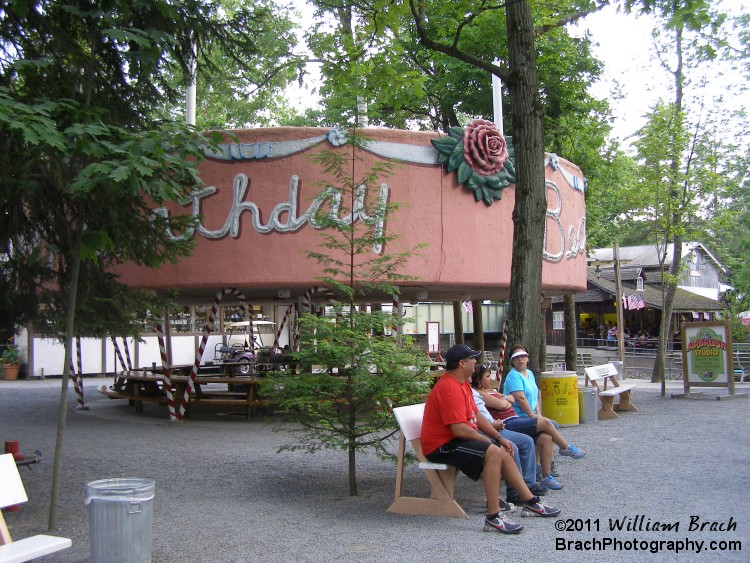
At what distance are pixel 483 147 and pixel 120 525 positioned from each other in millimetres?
11830

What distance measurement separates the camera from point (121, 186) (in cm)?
635

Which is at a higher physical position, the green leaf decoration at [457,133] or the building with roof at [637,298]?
the green leaf decoration at [457,133]

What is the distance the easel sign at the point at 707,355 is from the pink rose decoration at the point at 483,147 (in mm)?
6535

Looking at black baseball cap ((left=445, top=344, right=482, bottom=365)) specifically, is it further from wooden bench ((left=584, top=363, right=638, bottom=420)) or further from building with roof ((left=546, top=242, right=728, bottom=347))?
building with roof ((left=546, top=242, right=728, bottom=347))

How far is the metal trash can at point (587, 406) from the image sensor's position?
1445 centimetres

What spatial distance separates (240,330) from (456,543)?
100 ft

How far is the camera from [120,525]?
546cm

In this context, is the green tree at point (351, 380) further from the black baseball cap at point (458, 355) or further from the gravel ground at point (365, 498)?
the black baseball cap at point (458, 355)

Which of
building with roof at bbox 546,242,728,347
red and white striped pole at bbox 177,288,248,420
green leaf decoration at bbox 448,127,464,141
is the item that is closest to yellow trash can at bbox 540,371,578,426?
green leaf decoration at bbox 448,127,464,141

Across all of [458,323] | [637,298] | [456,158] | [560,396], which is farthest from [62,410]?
[637,298]

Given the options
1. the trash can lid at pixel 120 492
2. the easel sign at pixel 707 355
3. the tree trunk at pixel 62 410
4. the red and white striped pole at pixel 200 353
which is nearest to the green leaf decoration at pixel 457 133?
the red and white striped pole at pixel 200 353

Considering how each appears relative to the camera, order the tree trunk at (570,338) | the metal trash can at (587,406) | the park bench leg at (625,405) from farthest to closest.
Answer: the tree trunk at (570,338) → the park bench leg at (625,405) → the metal trash can at (587,406)

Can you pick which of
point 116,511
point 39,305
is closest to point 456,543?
point 116,511

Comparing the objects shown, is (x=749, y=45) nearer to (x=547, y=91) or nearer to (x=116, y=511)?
(x=547, y=91)
